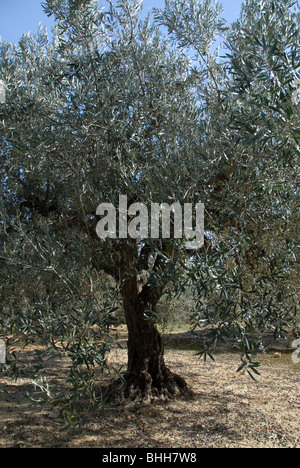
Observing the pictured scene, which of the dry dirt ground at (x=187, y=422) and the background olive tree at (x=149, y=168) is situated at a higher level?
the background olive tree at (x=149, y=168)

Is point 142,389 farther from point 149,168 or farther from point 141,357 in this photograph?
point 149,168

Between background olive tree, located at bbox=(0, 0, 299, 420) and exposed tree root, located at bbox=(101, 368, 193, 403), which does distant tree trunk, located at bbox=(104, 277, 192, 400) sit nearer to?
exposed tree root, located at bbox=(101, 368, 193, 403)

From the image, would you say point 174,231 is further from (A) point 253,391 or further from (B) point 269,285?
(A) point 253,391

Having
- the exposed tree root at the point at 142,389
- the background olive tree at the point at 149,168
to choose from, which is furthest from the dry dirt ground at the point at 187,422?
the background olive tree at the point at 149,168

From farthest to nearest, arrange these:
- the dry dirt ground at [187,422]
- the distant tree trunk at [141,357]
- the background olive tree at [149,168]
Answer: the distant tree trunk at [141,357] → the dry dirt ground at [187,422] → the background olive tree at [149,168]

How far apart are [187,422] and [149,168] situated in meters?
3.88

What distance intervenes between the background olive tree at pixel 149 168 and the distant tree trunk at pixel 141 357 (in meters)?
1.26

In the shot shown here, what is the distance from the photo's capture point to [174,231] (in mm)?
3461

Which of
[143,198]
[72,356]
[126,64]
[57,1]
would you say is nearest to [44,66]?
[57,1]

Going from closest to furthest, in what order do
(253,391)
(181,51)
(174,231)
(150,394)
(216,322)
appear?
1. (216,322)
2. (174,231)
3. (181,51)
4. (150,394)
5. (253,391)

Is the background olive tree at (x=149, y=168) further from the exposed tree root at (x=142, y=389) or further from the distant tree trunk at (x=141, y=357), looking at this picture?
the exposed tree root at (x=142, y=389)

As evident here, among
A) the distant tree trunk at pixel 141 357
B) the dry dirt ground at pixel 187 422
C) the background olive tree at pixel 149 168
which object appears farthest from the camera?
the distant tree trunk at pixel 141 357

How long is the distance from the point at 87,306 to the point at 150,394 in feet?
11.8

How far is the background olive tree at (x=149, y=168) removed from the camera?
3.31 meters
